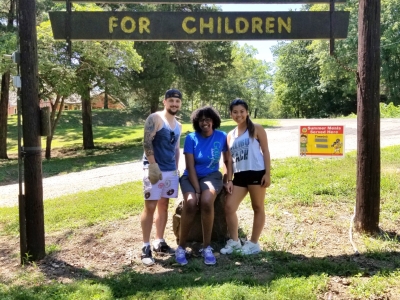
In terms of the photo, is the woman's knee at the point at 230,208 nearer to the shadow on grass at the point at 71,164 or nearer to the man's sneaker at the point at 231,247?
the man's sneaker at the point at 231,247

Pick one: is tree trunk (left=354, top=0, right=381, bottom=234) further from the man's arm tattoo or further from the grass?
the man's arm tattoo

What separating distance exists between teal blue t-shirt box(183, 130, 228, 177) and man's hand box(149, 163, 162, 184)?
1.14ft

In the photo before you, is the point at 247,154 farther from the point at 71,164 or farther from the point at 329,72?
the point at 329,72

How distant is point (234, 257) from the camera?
4.41 m

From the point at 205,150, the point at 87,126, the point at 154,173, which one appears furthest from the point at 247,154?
the point at 87,126

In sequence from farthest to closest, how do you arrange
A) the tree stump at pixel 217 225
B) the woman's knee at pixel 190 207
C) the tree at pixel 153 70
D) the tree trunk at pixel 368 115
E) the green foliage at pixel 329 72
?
the green foliage at pixel 329 72, the tree at pixel 153 70, the tree stump at pixel 217 225, the tree trunk at pixel 368 115, the woman's knee at pixel 190 207

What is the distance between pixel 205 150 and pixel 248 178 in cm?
56

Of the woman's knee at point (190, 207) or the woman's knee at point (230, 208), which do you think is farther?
the woman's knee at point (230, 208)

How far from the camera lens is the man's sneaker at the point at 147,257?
4.34 meters

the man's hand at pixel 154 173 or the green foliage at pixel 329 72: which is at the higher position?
the green foliage at pixel 329 72

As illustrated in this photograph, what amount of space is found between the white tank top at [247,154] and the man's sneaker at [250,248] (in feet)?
2.77

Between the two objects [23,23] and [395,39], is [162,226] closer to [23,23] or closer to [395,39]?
[23,23]

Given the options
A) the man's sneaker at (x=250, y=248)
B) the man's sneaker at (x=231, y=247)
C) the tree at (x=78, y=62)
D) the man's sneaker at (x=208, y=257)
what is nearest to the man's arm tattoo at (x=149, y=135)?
the man's sneaker at (x=208, y=257)

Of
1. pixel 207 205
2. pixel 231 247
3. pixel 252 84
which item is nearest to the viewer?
pixel 207 205
